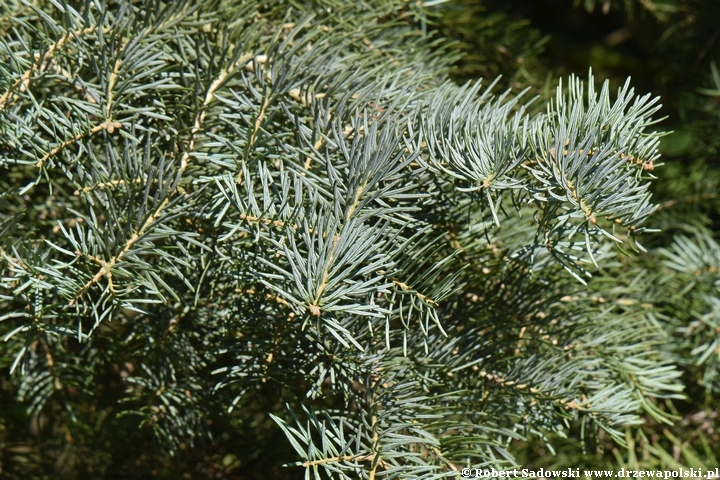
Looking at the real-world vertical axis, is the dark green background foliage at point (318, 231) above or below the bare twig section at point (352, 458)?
above

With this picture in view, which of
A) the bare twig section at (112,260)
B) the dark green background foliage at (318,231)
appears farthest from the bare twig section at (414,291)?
the bare twig section at (112,260)

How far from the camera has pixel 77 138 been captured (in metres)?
0.32

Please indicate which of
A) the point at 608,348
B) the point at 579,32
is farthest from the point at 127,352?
the point at 579,32

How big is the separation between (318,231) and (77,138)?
0.47ft

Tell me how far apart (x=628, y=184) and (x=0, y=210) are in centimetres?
38

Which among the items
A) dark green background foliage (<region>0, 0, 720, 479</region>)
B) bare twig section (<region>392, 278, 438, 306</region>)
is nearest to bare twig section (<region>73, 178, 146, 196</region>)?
dark green background foliage (<region>0, 0, 720, 479</region>)

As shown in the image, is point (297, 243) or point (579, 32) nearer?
point (297, 243)

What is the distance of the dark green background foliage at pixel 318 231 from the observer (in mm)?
297

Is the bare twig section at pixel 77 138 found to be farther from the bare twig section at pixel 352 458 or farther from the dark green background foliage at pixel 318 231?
the bare twig section at pixel 352 458

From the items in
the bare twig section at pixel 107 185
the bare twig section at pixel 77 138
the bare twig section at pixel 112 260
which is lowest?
the bare twig section at pixel 112 260

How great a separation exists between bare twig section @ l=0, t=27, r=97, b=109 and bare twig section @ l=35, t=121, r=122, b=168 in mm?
34

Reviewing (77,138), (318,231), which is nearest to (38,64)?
(77,138)

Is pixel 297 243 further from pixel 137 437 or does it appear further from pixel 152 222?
pixel 137 437

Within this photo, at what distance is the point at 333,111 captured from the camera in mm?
348
